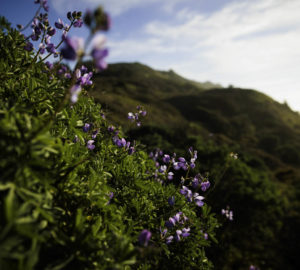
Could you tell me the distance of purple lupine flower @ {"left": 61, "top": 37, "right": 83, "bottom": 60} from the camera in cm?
123

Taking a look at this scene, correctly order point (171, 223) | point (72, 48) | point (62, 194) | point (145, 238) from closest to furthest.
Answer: point (72, 48) < point (145, 238) < point (62, 194) < point (171, 223)

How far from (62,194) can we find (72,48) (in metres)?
1.14

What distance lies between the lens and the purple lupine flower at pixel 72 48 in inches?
48.3

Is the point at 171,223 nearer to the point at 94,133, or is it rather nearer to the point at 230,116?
the point at 94,133

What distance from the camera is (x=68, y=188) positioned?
66.7 inches

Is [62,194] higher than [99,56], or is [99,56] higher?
[99,56]

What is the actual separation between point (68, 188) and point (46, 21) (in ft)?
8.87

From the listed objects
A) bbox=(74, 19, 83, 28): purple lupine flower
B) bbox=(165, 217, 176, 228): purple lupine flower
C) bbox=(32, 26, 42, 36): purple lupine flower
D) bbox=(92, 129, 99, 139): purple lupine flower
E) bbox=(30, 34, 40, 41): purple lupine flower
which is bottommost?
bbox=(165, 217, 176, 228): purple lupine flower

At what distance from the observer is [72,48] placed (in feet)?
4.09

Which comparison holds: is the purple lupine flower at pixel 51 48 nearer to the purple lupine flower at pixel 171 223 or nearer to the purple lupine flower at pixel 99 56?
→ the purple lupine flower at pixel 99 56

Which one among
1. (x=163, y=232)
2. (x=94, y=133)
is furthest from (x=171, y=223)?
(x=94, y=133)

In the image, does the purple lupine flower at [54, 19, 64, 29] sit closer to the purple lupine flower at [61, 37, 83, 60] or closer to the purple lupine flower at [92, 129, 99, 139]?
the purple lupine flower at [92, 129, 99, 139]

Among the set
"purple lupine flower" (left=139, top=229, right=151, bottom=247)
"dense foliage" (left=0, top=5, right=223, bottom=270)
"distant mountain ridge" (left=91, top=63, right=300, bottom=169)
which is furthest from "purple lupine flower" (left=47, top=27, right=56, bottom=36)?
"distant mountain ridge" (left=91, top=63, right=300, bottom=169)

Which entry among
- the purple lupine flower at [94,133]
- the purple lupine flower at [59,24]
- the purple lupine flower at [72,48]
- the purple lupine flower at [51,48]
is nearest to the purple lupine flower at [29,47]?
the purple lupine flower at [51,48]
